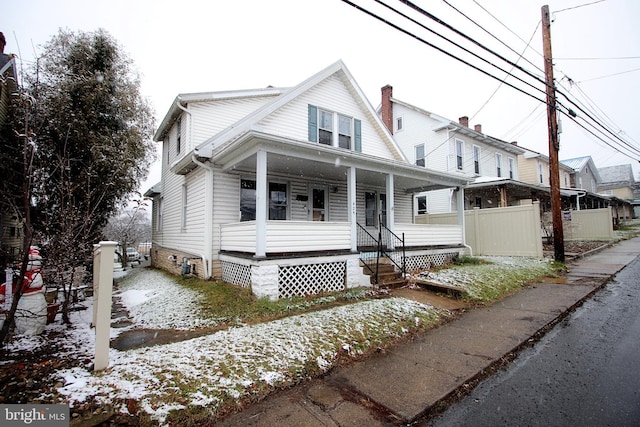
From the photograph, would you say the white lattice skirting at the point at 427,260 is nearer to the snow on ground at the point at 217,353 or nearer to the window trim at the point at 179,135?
the snow on ground at the point at 217,353

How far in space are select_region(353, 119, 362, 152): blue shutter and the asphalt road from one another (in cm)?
918

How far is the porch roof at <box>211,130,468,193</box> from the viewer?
741cm

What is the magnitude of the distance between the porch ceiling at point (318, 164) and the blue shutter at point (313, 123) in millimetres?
1610

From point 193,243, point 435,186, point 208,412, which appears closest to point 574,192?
point 435,186

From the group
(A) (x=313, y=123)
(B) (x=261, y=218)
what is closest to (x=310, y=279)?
(B) (x=261, y=218)

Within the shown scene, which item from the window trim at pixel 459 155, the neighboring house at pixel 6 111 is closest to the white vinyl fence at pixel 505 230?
the window trim at pixel 459 155

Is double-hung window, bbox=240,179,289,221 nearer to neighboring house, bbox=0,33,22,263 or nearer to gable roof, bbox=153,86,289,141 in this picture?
gable roof, bbox=153,86,289,141

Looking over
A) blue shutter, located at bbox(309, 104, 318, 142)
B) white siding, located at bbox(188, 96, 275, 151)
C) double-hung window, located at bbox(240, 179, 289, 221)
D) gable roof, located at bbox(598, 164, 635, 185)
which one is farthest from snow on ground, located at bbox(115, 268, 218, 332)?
gable roof, located at bbox(598, 164, 635, 185)

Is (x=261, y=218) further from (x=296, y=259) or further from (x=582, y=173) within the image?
(x=582, y=173)

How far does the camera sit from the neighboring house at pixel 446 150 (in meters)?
18.6

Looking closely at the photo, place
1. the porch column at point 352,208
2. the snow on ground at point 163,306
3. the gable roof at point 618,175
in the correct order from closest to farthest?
the snow on ground at point 163,306 → the porch column at point 352,208 → the gable roof at point 618,175

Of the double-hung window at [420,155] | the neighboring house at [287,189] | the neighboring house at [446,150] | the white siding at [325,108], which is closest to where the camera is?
the neighboring house at [287,189]

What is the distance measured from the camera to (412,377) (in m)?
3.69

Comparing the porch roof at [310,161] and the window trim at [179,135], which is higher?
the window trim at [179,135]
